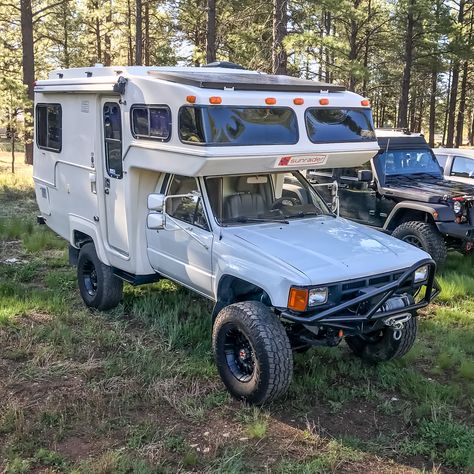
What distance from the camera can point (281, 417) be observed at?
439cm

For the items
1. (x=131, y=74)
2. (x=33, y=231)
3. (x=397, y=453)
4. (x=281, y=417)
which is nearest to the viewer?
(x=397, y=453)

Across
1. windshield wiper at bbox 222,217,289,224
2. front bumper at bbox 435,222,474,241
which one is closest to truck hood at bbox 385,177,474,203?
front bumper at bbox 435,222,474,241

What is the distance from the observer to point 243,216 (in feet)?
17.2

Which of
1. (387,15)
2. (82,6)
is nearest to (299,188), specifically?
(387,15)

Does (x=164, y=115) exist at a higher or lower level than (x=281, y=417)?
higher

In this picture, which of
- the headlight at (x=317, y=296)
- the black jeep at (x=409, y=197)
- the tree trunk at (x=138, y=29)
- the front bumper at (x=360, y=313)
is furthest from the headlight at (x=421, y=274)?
the tree trunk at (x=138, y=29)

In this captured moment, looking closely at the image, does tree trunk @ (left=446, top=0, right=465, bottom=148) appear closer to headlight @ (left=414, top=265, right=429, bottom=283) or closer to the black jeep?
the black jeep

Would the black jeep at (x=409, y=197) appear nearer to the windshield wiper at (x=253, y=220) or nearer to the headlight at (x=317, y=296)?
the windshield wiper at (x=253, y=220)

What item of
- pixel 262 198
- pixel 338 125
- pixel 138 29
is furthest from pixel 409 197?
pixel 138 29

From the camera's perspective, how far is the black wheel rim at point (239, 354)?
452cm

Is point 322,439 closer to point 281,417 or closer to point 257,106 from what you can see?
point 281,417

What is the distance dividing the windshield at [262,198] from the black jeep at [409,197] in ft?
5.79

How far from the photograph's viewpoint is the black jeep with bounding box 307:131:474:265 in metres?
7.82

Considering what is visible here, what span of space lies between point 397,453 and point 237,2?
59.8 ft
